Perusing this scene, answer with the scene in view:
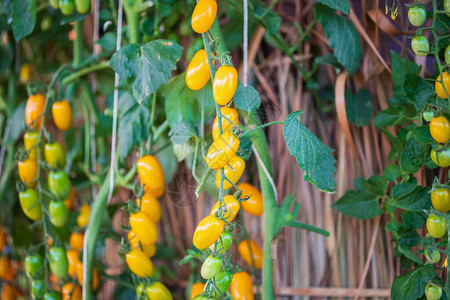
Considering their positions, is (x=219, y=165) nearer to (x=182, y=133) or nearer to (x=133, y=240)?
(x=182, y=133)

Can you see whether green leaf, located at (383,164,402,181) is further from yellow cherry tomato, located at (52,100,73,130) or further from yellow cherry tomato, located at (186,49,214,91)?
yellow cherry tomato, located at (52,100,73,130)

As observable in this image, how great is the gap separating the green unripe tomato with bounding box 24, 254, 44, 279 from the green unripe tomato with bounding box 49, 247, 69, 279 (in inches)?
1.9

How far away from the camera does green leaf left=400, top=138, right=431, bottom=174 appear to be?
1.84 ft

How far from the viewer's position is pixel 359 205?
2.17 feet

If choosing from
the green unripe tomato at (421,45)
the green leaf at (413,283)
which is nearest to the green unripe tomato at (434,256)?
the green leaf at (413,283)

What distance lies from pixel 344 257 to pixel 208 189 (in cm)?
25

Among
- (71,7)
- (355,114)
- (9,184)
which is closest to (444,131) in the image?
(355,114)

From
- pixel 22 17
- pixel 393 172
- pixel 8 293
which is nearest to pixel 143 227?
pixel 393 172

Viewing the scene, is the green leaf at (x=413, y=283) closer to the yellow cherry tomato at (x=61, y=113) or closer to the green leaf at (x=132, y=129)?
the green leaf at (x=132, y=129)

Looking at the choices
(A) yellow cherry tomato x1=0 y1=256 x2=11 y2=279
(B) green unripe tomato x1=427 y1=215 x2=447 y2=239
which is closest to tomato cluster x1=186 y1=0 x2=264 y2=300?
(B) green unripe tomato x1=427 y1=215 x2=447 y2=239

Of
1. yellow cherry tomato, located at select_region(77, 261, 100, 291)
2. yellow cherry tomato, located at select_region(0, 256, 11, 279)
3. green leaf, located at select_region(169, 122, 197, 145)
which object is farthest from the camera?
yellow cherry tomato, located at select_region(0, 256, 11, 279)

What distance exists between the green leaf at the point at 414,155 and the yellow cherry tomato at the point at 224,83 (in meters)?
0.26

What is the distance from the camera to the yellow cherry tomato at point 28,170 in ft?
2.42

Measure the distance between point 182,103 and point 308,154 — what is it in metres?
0.24
